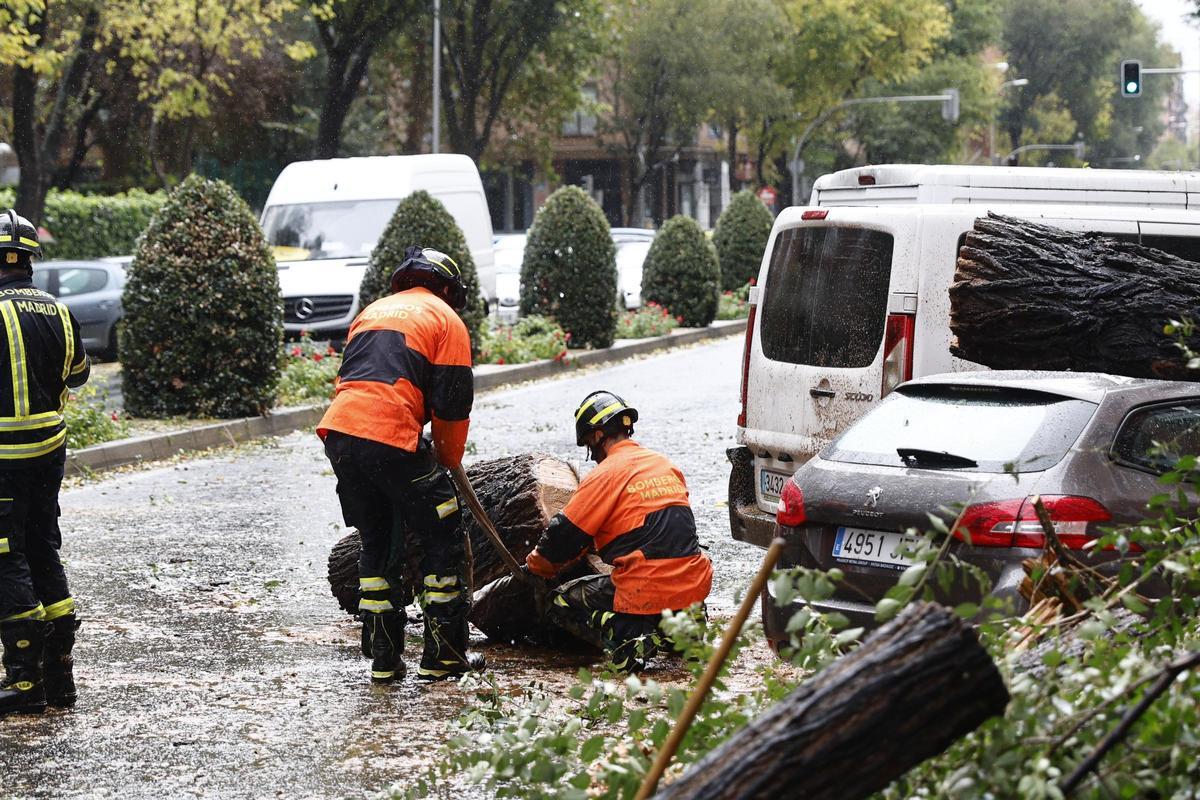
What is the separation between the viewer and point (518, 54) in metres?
35.7

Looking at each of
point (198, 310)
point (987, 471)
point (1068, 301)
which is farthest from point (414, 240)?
point (1068, 301)

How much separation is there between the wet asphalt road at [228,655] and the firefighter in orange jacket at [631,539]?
37 cm

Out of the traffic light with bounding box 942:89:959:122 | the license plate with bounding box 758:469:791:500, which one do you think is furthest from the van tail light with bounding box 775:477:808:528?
the traffic light with bounding box 942:89:959:122

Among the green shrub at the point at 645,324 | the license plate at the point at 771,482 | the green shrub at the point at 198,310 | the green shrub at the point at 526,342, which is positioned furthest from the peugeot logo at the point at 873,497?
the green shrub at the point at 645,324

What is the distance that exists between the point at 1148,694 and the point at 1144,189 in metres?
6.48

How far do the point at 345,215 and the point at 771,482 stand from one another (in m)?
13.9

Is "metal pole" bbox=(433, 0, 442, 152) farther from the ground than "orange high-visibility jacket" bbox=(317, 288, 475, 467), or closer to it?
farther from the ground

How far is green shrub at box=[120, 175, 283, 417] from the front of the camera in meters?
14.2

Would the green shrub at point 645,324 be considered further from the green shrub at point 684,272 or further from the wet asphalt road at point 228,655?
the wet asphalt road at point 228,655

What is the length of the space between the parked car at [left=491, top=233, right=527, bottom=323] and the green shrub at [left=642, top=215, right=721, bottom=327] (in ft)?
7.30

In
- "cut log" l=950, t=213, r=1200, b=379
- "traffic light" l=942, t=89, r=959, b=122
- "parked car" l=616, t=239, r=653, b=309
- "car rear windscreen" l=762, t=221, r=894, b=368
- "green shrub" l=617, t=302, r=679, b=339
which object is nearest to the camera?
"cut log" l=950, t=213, r=1200, b=379

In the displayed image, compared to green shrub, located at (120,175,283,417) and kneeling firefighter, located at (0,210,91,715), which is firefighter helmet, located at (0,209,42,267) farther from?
green shrub, located at (120,175,283,417)

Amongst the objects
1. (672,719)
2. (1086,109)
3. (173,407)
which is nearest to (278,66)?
→ (173,407)

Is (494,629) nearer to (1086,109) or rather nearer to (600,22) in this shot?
(600,22)
